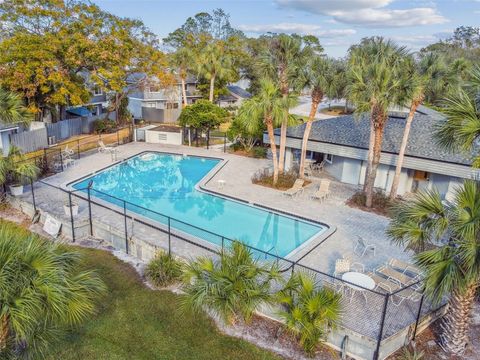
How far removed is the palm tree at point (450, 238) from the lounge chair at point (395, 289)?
1.34 meters

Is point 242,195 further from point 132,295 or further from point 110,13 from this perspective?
point 110,13

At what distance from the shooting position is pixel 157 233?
45.3 feet

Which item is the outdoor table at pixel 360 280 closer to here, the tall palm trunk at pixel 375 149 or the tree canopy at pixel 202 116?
the tall palm trunk at pixel 375 149

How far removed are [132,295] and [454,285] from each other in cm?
793

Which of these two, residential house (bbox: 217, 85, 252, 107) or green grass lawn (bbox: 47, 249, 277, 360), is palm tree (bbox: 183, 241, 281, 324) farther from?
residential house (bbox: 217, 85, 252, 107)

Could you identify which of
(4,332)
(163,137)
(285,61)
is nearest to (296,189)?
(285,61)

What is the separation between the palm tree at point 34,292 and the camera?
5.29 meters

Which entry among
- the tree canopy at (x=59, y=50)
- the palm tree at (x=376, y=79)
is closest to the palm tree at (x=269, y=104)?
the palm tree at (x=376, y=79)

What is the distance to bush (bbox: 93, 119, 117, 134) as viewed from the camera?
105ft

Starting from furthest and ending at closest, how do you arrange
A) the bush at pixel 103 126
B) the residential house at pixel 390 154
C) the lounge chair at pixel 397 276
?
the bush at pixel 103 126, the residential house at pixel 390 154, the lounge chair at pixel 397 276

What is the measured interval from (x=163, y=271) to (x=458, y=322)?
7.58 meters

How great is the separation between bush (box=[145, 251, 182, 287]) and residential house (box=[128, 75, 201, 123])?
1120 inches

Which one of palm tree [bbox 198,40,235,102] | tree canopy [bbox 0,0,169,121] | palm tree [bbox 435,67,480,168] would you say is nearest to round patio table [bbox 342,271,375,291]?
palm tree [bbox 435,67,480,168]

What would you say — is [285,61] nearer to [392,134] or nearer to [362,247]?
[392,134]
